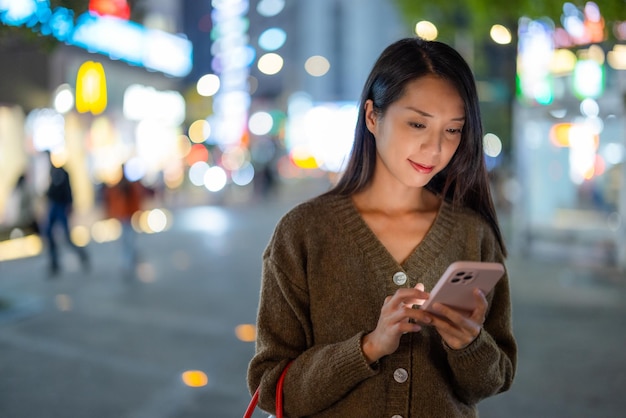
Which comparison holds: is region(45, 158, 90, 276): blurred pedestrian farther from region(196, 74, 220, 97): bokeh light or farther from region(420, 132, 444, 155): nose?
region(196, 74, 220, 97): bokeh light

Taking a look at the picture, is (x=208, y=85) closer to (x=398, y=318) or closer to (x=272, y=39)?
(x=272, y=39)

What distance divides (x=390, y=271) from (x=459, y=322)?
0.28 metres

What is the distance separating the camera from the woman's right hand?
182 centimetres

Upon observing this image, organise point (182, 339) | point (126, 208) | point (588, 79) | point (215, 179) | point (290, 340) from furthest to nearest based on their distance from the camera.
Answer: point (215, 179), point (126, 208), point (588, 79), point (182, 339), point (290, 340)

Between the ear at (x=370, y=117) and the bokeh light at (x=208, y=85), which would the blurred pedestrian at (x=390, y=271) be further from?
the bokeh light at (x=208, y=85)

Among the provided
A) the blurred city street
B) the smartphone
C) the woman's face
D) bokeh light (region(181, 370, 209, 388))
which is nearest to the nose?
the woman's face

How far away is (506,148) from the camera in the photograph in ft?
99.3

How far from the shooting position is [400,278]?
6.70 ft

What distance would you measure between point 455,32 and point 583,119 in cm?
715

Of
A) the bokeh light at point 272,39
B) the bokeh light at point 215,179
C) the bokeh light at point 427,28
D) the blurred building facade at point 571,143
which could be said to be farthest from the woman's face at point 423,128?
the bokeh light at point 272,39

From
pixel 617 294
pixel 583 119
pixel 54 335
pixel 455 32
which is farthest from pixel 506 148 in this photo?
pixel 54 335

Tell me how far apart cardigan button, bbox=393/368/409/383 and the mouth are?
1.77ft

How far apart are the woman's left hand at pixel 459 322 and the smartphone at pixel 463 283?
2cm

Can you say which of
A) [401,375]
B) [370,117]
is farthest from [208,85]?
[401,375]
